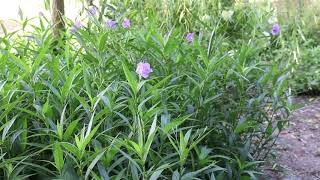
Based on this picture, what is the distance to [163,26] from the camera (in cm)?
358

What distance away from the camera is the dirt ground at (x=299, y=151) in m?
2.41

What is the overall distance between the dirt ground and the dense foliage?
0.83 ft

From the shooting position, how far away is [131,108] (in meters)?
1.56

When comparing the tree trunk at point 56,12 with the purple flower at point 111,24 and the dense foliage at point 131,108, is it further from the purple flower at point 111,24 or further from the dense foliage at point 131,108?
the purple flower at point 111,24

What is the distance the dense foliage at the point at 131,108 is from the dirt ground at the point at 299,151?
252mm

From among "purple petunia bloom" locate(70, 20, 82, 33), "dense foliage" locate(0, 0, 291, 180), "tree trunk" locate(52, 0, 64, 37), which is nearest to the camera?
"dense foliage" locate(0, 0, 291, 180)

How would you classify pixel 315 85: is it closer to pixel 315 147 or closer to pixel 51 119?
pixel 315 147

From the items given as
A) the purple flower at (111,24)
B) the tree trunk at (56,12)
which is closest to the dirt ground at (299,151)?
the purple flower at (111,24)

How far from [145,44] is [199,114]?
0.41 metres

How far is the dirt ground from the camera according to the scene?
241cm

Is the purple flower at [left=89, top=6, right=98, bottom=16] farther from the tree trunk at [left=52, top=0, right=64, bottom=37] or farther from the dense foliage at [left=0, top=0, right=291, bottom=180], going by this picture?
the tree trunk at [left=52, top=0, right=64, bottom=37]

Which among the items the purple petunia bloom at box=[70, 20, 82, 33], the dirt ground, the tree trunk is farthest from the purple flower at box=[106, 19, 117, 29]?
the dirt ground

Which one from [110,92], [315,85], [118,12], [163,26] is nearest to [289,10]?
[315,85]

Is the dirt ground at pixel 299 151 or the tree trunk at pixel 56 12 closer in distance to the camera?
the dirt ground at pixel 299 151
